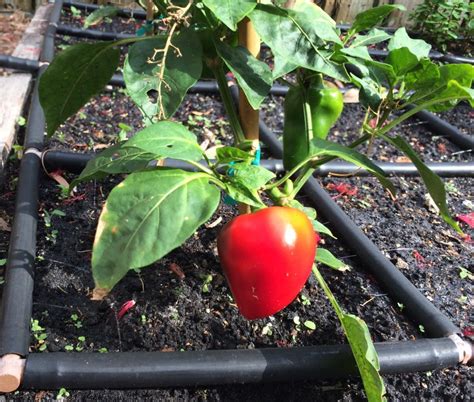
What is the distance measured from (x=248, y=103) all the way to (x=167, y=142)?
23 centimetres

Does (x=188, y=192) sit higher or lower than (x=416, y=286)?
higher

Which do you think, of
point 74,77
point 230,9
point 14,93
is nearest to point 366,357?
point 230,9

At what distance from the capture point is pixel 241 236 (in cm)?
73

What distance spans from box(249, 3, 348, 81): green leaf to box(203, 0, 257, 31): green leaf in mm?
64

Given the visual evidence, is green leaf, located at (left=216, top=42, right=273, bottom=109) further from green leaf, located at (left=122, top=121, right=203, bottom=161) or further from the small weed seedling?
the small weed seedling

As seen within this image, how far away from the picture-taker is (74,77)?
0.89m

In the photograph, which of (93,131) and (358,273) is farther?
(93,131)

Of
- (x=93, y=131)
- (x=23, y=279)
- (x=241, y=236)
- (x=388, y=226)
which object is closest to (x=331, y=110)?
(x=241, y=236)

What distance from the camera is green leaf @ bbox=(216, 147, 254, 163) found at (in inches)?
28.9

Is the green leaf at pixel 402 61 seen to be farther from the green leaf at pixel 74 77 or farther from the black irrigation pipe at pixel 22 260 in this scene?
the black irrigation pipe at pixel 22 260

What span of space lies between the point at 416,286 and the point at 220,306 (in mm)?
429

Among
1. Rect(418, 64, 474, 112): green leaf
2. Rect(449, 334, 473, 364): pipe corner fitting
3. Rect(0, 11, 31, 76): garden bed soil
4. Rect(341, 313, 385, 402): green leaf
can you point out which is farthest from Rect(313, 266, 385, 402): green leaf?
Rect(0, 11, 31, 76): garden bed soil

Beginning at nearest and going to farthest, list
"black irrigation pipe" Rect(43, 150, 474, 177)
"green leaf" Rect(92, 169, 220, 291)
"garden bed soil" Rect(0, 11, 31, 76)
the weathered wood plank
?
"green leaf" Rect(92, 169, 220, 291), "black irrigation pipe" Rect(43, 150, 474, 177), the weathered wood plank, "garden bed soil" Rect(0, 11, 31, 76)

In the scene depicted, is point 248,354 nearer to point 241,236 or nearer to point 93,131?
point 241,236
